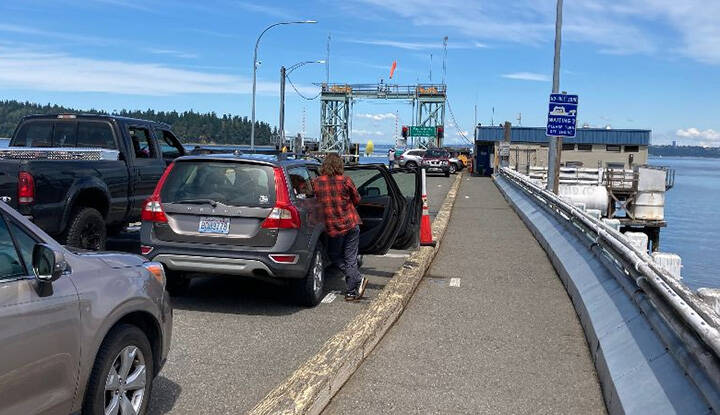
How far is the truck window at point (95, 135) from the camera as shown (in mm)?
9977

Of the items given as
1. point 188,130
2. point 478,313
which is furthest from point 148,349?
point 188,130

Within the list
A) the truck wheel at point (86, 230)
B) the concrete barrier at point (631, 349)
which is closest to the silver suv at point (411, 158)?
the truck wheel at point (86, 230)

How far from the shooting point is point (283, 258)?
23.0ft

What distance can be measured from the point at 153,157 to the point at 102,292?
24.4ft

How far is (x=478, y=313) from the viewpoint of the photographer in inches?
299

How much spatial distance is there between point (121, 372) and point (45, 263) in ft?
3.14

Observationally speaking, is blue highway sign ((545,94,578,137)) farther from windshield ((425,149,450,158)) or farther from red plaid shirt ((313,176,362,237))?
windshield ((425,149,450,158))

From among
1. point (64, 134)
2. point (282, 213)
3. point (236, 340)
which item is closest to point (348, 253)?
point (282, 213)

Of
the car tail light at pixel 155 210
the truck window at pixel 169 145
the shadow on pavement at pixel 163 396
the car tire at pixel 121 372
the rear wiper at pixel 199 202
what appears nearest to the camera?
the car tire at pixel 121 372

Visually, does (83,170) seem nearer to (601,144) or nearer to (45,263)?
(45,263)

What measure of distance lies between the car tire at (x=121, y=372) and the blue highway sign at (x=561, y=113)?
15820 mm

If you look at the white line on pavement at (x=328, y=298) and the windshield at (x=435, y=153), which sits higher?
the windshield at (x=435, y=153)

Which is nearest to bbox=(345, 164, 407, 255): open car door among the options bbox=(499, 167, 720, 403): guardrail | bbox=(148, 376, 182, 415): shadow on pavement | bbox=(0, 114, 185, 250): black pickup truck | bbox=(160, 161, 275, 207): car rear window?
bbox=(160, 161, 275, 207): car rear window

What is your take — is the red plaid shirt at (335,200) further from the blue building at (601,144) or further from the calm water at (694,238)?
the blue building at (601,144)
